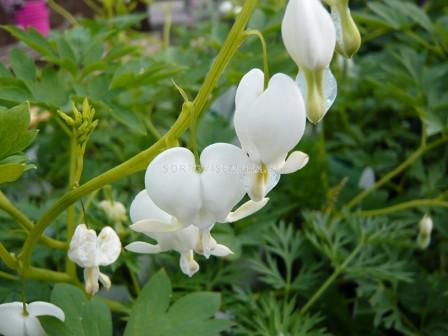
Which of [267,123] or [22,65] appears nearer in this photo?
[267,123]

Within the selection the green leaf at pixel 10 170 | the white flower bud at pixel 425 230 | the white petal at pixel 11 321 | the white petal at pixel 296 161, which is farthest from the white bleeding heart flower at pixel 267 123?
the white flower bud at pixel 425 230

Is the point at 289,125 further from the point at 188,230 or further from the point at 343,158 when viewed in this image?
the point at 343,158

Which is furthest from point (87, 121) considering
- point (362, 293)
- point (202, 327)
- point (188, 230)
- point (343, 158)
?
point (343, 158)

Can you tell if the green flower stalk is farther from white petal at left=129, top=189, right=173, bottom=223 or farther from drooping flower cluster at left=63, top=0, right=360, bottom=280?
white petal at left=129, top=189, right=173, bottom=223

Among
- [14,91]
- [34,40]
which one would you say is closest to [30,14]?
[34,40]

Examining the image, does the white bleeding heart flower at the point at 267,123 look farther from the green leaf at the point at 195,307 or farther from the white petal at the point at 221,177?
the green leaf at the point at 195,307

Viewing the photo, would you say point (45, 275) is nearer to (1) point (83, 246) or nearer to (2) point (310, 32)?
(1) point (83, 246)

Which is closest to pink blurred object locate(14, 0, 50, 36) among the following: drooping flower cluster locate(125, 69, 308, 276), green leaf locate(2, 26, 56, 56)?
green leaf locate(2, 26, 56, 56)
